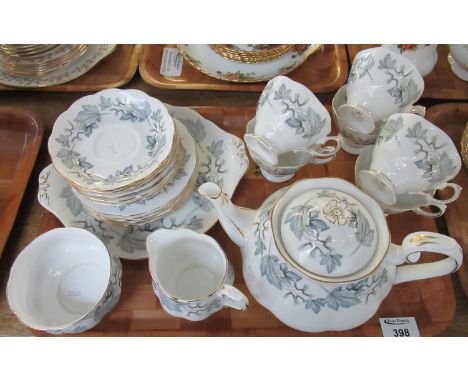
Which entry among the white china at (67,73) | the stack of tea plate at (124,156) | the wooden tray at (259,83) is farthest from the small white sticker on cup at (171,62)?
the stack of tea plate at (124,156)

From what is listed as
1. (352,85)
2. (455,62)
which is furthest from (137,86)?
(455,62)

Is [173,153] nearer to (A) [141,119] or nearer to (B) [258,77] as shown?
(A) [141,119]

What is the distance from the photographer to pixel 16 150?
1.01 m

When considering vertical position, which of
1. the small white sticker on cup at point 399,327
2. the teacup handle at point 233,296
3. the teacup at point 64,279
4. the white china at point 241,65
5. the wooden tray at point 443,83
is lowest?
the teacup at point 64,279

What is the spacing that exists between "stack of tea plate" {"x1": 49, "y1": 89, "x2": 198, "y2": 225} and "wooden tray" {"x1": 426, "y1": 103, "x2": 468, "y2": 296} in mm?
544

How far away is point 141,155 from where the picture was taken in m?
0.85

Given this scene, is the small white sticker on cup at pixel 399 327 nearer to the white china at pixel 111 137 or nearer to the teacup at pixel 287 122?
the teacup at pixel 287 122

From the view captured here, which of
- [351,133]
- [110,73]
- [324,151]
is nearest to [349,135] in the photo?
[351,133]

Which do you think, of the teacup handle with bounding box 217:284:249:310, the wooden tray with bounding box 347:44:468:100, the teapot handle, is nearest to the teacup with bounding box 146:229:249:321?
the teacup handle with bounding box 217:284:249:310

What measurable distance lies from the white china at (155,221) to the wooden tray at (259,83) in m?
0.22

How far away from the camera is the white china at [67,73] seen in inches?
41.9

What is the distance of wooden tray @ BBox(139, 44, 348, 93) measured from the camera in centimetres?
109

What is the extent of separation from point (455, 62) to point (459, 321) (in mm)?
667

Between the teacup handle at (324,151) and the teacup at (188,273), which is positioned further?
the teacup handle at (324,151)
